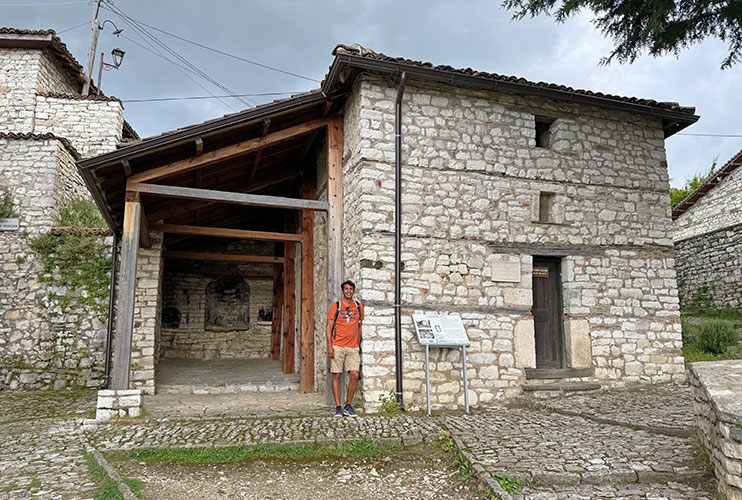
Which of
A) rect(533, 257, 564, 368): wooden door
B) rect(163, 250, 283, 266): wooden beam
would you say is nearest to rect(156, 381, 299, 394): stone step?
rect(163, 250, 283, 266): wooden beam

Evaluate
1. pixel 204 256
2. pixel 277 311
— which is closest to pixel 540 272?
pixel 204 256

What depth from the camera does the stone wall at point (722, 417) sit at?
3.01m

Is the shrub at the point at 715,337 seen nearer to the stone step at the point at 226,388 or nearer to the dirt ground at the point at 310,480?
the dirt ground at the point at 310,480

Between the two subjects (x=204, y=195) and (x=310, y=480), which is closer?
(x=310, y=480)

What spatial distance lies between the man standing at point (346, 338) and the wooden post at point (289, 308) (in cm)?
378

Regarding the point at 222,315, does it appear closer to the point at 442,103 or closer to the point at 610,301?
the point at 442,103

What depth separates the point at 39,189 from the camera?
9570mm

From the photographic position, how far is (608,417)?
5.20 meters

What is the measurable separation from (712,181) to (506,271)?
10140mm

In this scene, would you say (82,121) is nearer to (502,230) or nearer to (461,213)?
(461,213)

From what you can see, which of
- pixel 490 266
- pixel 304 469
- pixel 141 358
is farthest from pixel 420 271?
pixel 141 358

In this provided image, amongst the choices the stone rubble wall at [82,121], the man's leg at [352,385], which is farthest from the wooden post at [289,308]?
the stone rubble wall at [82,121]

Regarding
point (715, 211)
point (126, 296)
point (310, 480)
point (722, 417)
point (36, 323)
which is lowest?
point (310, 480)

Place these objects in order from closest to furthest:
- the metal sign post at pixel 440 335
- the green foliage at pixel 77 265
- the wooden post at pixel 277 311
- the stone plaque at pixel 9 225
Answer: the metal sign post at pixel 440 335 → the green foliage at pixel 77 265 → the stone plaque at pixel 9 225 → the wooden post at pixel 277 311
